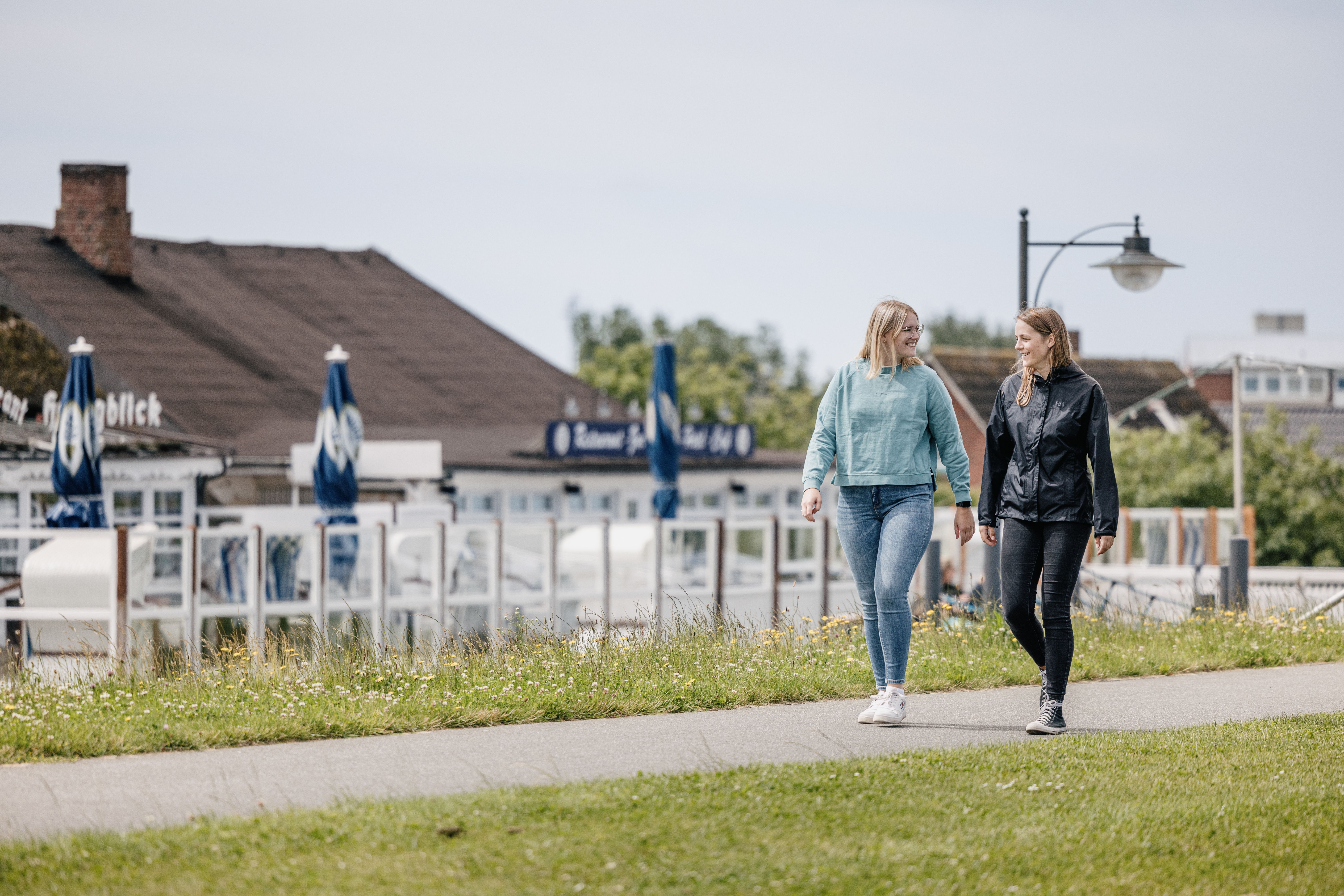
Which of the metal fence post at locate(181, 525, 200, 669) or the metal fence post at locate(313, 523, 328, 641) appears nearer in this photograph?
the metal fence post at locate(181, 525, 200, 669)

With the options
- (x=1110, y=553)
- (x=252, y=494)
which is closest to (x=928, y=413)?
(x=1110, y=553)

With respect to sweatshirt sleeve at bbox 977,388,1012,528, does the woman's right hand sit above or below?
below

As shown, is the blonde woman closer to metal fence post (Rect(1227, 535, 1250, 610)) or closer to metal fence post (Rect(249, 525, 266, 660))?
metal fence post (Rect(1227, 535, 1250, 610))

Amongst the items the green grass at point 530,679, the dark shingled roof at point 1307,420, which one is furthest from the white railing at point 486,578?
the dark shingled roof at point 1307,420

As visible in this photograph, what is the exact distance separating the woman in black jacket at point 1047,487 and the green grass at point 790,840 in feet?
3.37

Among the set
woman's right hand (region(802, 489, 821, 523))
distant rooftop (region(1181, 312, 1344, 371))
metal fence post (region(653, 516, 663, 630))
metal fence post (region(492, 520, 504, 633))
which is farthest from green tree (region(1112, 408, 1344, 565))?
distant rooftop (region(1181, 312, 1344, 371))

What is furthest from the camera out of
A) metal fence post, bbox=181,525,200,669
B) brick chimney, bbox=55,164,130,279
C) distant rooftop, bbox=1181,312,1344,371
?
distant rooftop, bbox=1181,312,1344,371

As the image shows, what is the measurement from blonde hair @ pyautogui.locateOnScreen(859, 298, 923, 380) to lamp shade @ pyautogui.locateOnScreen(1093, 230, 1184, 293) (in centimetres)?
820

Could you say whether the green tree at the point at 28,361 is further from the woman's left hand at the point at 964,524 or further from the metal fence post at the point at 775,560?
the woman's left hand at the point at 964,524

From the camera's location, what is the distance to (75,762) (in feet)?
19.5

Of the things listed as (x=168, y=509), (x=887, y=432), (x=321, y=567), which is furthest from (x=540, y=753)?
(x=168, y=509)

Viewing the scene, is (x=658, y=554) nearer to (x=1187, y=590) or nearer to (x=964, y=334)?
(x=1187, y=590)

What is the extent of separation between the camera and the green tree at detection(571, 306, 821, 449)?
56000mm

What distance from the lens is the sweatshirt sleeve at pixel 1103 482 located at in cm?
641
